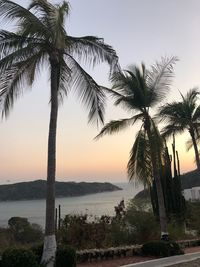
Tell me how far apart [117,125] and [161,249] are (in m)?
6.66

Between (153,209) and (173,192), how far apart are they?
286 centimetres

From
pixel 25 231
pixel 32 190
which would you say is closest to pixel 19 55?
pixel 25 231

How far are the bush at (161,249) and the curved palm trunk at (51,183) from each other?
4979 millimetres

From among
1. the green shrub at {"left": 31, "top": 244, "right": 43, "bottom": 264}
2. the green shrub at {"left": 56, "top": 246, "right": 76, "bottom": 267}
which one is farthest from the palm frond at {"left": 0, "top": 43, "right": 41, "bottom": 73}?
the green shrub at {"left": 56, "top": 246, "right": 76, "bottom": 267}

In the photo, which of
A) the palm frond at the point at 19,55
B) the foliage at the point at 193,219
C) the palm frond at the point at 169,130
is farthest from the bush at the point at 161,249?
the palm frond at the point at 169,130

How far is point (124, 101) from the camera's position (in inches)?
814

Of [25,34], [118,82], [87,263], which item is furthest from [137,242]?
[25,34]

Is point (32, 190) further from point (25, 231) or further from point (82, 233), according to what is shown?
point (82, 233)

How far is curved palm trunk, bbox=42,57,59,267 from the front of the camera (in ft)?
40.1

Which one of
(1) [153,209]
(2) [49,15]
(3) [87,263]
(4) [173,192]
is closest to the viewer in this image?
(2) [49,15]

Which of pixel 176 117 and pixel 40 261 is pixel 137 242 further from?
pixel 176 117

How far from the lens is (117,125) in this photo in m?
20.9

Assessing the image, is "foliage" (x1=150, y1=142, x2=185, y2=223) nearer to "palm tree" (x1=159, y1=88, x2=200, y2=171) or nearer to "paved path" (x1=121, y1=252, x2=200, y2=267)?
"palm tree" (x1=159, y1=88, x2=200, y2=171)

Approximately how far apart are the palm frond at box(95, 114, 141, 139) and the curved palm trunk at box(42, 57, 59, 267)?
7464 mm
